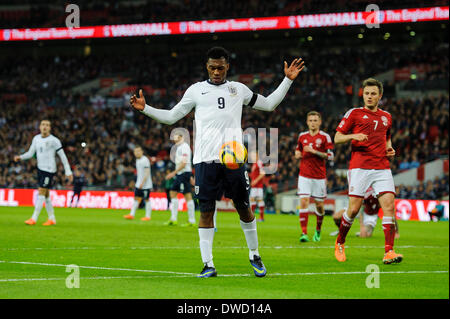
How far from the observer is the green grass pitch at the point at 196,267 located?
7719 mm

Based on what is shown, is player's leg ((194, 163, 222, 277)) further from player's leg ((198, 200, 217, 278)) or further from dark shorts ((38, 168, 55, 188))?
dark shorts ((38, 168, 55, 188))

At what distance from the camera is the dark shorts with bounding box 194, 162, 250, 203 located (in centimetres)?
915

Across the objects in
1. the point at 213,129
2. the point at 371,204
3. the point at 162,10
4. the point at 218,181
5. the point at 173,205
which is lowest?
the point at 173,205

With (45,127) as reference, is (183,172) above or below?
below

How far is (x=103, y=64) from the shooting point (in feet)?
186

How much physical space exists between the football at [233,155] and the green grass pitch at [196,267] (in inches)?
52.6

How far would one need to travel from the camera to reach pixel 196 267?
34.2ft

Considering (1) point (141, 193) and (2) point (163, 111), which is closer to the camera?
(2) point (163, 111)

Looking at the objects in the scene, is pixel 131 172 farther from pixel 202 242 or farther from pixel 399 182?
pixel 202 242

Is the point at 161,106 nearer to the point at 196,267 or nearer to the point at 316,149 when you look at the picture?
the point at 316,149

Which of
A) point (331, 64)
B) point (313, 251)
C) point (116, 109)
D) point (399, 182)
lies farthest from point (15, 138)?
point (313, 251)

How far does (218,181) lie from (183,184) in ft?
39.3

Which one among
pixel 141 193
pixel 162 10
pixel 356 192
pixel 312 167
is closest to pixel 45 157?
pixel 141 193

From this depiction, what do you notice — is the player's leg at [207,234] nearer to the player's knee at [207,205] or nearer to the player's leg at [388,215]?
the player's knee at [207,205]
